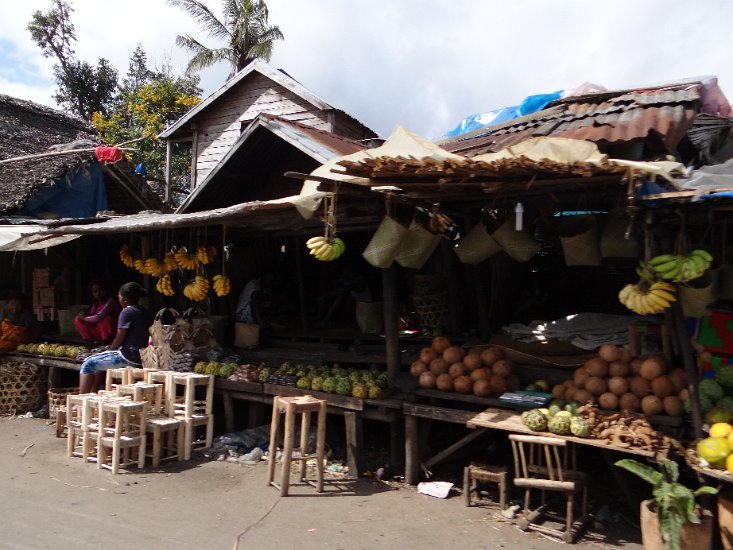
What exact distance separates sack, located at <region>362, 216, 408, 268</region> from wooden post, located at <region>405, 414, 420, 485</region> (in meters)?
1.66

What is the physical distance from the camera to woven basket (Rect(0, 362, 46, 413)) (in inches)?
374

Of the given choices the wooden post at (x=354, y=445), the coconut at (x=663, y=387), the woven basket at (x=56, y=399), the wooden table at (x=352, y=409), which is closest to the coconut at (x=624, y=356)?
the coconut at (x=663, y=387)

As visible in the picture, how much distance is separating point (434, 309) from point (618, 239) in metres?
3.04

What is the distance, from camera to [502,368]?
19.2ft

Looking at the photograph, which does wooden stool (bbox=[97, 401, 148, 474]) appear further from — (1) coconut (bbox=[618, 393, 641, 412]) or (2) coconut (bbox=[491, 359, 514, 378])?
(1) coconut (bbox=[618, 393, 641, 412])

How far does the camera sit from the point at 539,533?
4.87 m

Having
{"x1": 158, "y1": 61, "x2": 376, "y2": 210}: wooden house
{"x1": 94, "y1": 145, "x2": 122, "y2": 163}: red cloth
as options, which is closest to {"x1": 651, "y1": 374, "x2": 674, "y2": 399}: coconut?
{"x1": 94, "y1": 145, "x2": 122, "y2": 163}: red cloth

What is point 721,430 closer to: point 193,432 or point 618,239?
point 618,239

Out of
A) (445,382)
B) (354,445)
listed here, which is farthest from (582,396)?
(354,445)

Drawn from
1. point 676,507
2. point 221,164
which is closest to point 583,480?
point 676,507

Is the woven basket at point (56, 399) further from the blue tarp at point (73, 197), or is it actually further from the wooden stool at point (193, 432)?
the blue tarp at point (73, 197)

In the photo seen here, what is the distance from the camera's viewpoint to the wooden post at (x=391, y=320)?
6.47 meters

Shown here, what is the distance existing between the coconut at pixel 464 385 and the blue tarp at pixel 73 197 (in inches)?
430

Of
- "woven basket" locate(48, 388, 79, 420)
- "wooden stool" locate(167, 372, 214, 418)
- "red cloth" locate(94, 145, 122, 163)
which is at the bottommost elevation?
"woven basket" locate(48, 388, 79, 420)
